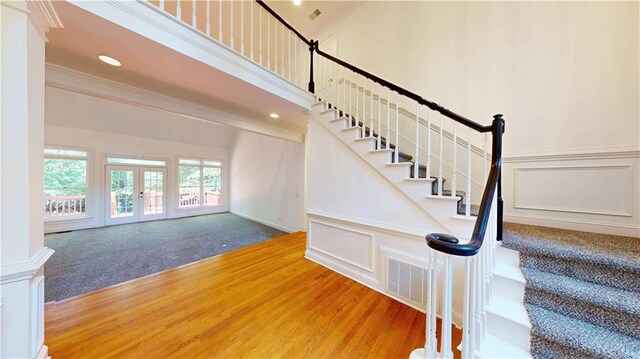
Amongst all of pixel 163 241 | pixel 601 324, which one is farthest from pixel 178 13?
pixel 163 241

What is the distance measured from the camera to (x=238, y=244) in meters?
4.14

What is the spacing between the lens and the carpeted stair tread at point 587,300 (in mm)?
1091

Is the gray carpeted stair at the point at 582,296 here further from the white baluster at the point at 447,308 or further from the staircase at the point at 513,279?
the white baluster at the point at 447,308

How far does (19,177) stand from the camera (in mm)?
1056

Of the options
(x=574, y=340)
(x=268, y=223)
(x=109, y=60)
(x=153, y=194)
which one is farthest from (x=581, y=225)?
(x=153, y=194)

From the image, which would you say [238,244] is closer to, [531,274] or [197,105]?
[197,105]

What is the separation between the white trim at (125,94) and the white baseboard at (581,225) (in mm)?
4031

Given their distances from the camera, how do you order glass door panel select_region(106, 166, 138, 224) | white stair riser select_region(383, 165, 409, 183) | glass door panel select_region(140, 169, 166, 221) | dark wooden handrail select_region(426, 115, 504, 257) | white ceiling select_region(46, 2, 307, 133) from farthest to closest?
glass door panel select_region(140, 169, 166, 221) → glass door panel select_region(106, 166, 138, 224) → white stair riser select_region(383, 165, 409, 183) → white ceiling select_region(46, 2, 307, 133) → dark wooden handrail select_region(426, 115, 504, 257)

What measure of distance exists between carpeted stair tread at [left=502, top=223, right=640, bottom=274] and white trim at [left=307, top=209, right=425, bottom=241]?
2.12 ft

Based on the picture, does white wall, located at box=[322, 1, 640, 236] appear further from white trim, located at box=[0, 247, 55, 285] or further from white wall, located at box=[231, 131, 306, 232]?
white trim, located at box=[0, 247, 55, 285]

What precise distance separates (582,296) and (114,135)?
896 centimetres

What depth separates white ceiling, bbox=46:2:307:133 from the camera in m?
1.44

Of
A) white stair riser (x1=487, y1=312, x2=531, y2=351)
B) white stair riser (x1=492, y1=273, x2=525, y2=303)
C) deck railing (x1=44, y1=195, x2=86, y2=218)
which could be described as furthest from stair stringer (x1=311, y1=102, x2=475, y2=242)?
deck railing (x1=44, y1=195, x2=86, y2=218)

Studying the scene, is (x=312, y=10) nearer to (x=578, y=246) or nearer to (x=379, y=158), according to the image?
(x=379, y=158)
